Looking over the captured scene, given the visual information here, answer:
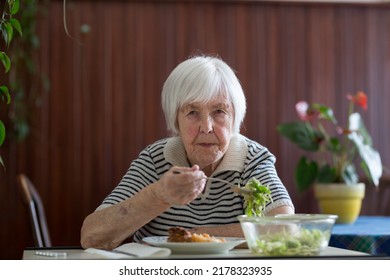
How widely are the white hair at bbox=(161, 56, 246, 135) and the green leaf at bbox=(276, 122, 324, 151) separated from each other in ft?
5.73

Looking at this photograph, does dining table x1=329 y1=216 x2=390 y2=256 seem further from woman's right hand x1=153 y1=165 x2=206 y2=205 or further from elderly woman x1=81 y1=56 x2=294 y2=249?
woman's right hand x1=153 y1=165 x2=206 y2=205

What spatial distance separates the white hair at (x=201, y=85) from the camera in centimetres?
196

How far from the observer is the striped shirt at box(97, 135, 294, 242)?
1.99m

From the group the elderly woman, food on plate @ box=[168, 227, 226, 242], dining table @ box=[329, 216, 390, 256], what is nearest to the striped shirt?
the elderly woman

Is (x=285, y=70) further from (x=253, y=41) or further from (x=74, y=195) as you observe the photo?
(x=74, y=195)

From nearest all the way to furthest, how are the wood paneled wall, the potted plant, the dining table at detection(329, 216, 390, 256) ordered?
the dining table at detection(329, 216, 390, 256) < the potted plant < the wood paneled wall

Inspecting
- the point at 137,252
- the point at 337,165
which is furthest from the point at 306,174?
the point at 137,252

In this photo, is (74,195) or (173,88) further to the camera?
(74,195)

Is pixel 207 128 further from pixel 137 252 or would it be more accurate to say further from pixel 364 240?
pixel 364 240

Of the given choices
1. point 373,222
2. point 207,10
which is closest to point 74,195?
point 207,10

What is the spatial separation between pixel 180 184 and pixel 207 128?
0.45 metres
